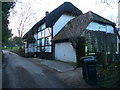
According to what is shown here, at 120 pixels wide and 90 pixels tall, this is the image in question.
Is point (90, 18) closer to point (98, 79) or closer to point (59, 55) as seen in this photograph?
point (59, 55)

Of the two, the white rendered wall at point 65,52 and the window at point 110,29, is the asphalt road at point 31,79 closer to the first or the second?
the white rendered wall at point 65,52

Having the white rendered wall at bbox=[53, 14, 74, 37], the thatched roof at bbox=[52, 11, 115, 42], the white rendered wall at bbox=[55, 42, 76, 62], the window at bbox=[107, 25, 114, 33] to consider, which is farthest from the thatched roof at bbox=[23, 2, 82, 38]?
the window at bbox=[107, 25, 114, 33]

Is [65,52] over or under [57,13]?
under

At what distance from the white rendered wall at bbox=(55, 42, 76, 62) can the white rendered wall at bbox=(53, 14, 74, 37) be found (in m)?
2.41

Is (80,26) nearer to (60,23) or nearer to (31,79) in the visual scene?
(60,23)

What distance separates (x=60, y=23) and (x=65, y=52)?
565 centimetres

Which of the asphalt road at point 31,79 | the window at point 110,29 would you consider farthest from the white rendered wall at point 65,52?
the window at point 110,29

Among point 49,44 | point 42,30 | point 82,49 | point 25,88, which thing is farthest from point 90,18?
point 25,88

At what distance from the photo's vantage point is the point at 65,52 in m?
18.0

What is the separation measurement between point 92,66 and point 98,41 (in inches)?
230

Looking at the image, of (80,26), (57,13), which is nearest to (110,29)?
(80,26)

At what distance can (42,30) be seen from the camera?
2466 cm

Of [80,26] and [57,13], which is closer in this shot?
[80,26]

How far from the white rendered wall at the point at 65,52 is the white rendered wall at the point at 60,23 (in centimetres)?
241
